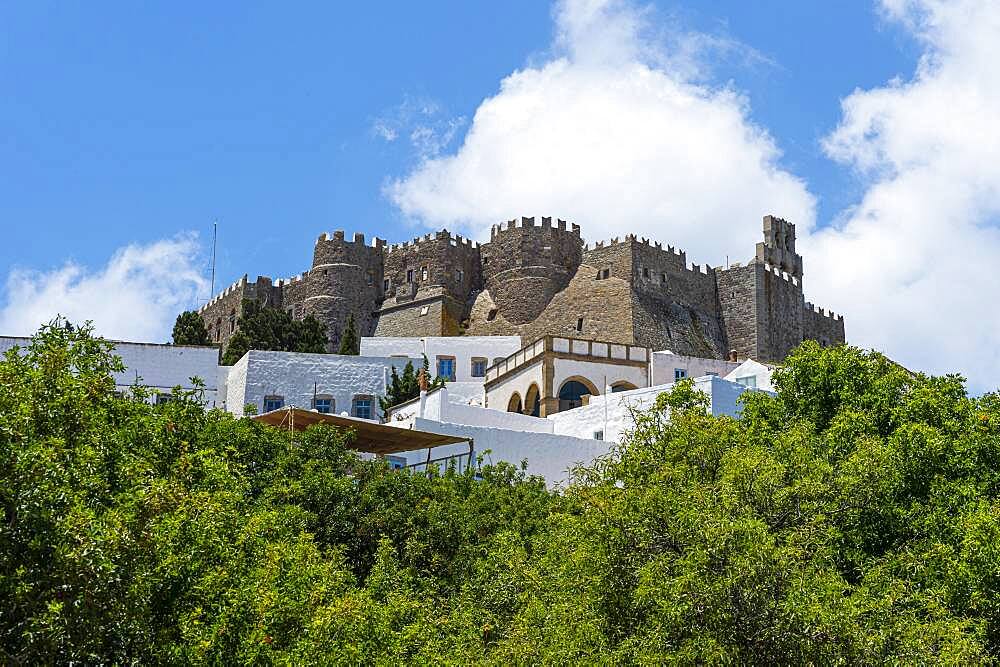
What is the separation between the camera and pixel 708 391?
119 ft

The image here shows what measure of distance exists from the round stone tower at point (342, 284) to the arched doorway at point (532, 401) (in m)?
25.3

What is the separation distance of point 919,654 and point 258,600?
26.7 ft

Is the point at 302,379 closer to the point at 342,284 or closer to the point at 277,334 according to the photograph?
the point at 277,334

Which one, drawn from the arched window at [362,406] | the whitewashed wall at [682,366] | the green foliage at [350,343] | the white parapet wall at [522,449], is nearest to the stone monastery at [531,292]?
the green foliage at [350,343]

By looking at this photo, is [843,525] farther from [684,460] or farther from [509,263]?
[509,263]

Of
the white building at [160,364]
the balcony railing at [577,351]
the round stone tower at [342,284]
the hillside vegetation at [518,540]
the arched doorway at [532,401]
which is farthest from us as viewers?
the round stone tower at [342,284]

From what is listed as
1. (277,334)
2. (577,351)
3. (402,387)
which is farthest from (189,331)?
(577,351)

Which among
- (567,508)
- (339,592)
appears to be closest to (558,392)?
(567,508)

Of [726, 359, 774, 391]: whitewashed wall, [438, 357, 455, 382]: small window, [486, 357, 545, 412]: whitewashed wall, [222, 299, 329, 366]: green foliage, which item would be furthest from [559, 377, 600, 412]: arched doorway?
[222, 299, 329, 366]: green foliage

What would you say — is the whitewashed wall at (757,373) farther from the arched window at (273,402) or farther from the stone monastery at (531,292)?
the stone monastery at (531,292)

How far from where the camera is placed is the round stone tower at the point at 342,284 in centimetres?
7131

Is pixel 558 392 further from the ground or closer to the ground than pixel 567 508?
further from the ground

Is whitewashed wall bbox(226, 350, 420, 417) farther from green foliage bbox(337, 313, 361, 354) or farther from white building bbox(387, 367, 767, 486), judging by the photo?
green foliage bbox(337, 313, 361, 354)

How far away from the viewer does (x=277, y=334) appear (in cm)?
5984
